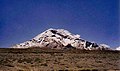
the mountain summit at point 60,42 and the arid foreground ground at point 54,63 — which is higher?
the mountain summit at point 60,42

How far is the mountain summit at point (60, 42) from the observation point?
61719 millimetres

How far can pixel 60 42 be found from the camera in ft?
209

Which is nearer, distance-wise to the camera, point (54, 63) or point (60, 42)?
point (54, 63)

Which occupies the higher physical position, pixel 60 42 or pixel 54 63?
pixel 60 42

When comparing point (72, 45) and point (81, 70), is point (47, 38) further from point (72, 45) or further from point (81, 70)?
point (81, 70)

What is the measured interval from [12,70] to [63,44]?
4007 centimetres

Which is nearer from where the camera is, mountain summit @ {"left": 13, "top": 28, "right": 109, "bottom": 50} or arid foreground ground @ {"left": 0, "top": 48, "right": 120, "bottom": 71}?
arid foreground ground @ {"left": 0, "top": 48, "right": 120, "bottom": 71}

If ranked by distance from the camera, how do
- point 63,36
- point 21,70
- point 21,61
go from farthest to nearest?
point 63,36, point 21,61, point 21,70

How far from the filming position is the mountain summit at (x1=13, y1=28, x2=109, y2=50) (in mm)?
61719

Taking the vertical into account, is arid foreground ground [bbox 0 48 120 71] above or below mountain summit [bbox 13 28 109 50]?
below

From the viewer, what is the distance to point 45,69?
2336 cm

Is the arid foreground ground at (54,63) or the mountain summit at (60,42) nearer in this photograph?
the arid foreground ground at (54,63)

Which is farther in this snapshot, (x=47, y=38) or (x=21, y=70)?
(x=47, y=38)

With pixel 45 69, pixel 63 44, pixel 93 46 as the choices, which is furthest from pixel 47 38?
pixel 45 69
